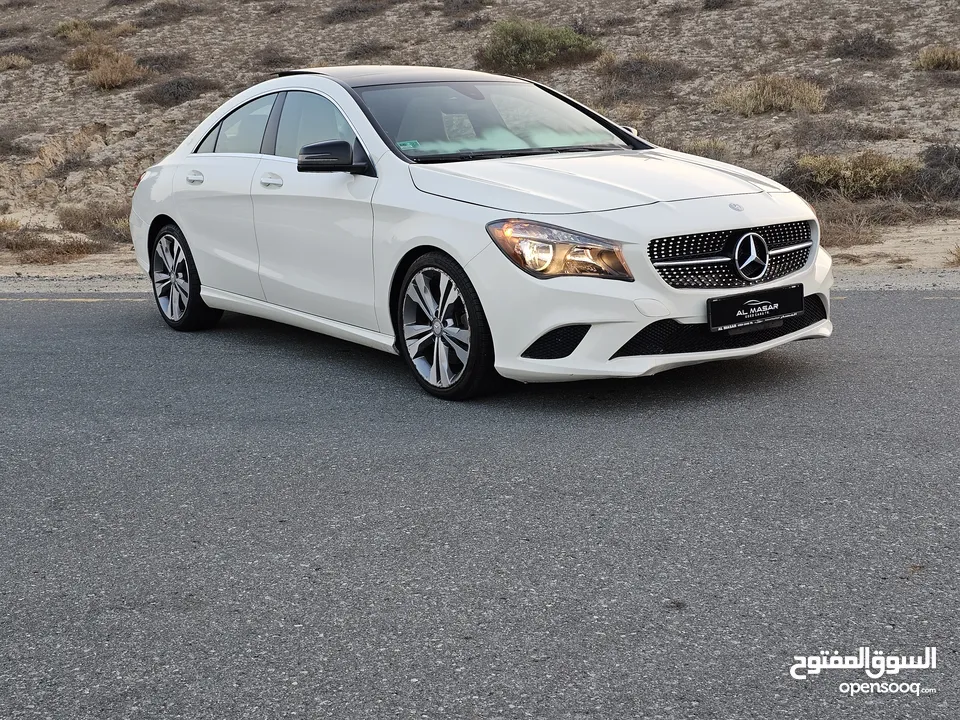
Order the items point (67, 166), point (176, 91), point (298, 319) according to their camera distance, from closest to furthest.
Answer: point (298, 319) < point (67, 166) < point (176, 91)

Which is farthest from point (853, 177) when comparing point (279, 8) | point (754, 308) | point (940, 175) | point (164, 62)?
point (279, 8)

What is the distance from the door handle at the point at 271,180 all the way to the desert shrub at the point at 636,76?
57.9ft

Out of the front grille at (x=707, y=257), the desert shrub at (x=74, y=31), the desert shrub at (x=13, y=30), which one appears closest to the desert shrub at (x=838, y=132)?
the front grille at (x=707, y=257)

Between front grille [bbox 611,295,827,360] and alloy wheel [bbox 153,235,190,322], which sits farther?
alloy wheel [bbox 153,235,190,322]

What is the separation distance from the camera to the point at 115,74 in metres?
28.2

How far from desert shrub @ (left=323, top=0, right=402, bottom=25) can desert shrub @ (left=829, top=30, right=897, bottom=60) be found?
12956mm

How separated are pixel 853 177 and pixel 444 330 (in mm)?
11125

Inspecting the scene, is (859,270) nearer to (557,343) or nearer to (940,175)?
(940,175)

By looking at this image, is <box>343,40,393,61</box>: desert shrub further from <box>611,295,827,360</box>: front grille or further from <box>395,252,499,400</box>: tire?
<box>611,295,827,360</box>: front grille

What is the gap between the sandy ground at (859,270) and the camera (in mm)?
10062

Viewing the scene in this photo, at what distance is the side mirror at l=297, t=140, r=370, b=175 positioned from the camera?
6.38 metres

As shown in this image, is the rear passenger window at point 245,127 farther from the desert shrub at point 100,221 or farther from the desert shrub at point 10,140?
the desert shrub at point 10,140

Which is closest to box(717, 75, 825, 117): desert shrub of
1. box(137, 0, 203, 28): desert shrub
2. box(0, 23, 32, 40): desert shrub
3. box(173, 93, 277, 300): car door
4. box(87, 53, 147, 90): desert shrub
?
box(87, 53, 147, 90): desert shrub

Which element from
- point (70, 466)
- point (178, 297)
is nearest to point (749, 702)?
point (70, 466)
